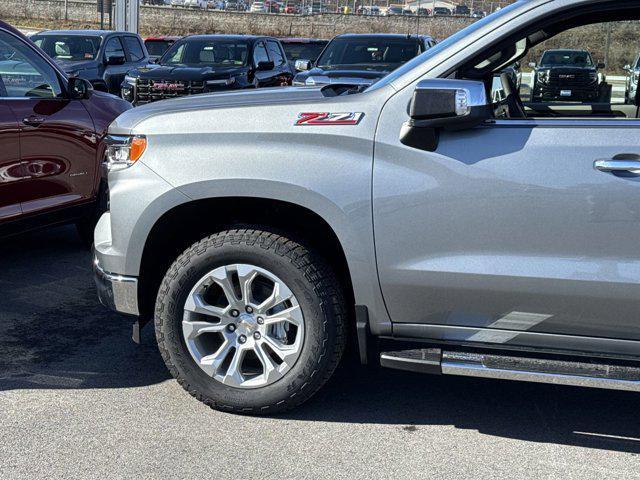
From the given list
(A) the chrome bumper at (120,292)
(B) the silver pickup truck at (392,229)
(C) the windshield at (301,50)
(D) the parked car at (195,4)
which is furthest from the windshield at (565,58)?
(D) the parked car at (195,4)

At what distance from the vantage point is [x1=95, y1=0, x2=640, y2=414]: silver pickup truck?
12.2ft

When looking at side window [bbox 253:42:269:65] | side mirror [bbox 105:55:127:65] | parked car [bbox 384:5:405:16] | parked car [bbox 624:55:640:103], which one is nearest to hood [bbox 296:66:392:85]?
side window [bbox 253:42:269:65]

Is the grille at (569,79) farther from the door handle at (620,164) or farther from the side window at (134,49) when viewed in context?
the side window at (134,49)

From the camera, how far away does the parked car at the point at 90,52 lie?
17.1 m

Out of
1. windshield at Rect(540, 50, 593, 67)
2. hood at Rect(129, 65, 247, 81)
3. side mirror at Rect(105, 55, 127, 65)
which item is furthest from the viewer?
side mirror at Rect(105, 55, 127, 65)

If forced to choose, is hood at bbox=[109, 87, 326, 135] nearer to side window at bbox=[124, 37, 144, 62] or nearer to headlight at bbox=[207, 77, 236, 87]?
headlight at bbox=[207, 77, 236, 87]

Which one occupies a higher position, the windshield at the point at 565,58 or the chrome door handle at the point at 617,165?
the windshield at the point at 565,58

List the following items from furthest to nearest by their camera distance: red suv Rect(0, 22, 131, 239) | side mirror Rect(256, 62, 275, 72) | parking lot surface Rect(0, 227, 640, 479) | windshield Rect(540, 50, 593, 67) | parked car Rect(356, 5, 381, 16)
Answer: parked car Rect(356, 5, 381, 16)
side mirror Rect(256, 62, 275, 72)
red suv Rect(0, 22, 131, 239)
windshield Rect(540, 50, 593, 67)
parking lot surface Rect(0, 227, 640, 479)

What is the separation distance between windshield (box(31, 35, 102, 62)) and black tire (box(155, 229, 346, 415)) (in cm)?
1391

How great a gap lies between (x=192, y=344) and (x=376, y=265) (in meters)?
0.91

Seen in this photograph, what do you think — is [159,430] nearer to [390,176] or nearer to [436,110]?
[390,176]

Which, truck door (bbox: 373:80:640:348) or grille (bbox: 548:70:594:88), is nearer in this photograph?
truck door (bbox: 373:80:640:348)

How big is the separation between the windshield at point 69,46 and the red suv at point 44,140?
1054 centimetres

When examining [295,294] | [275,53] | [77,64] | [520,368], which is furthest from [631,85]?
[77,64]
